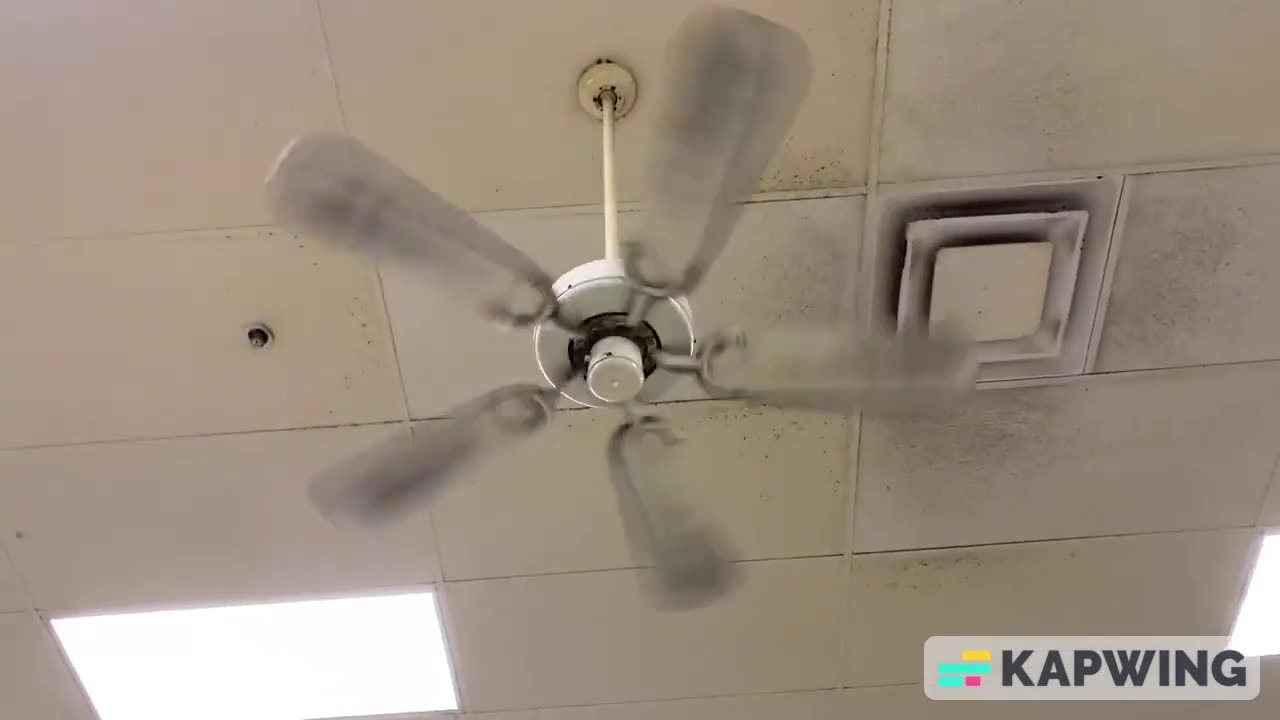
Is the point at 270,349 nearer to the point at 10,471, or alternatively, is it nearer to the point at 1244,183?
the point at 10,471

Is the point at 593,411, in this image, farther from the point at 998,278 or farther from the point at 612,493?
the point at 998,278

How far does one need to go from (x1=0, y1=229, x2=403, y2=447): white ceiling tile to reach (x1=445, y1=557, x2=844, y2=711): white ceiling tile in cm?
52

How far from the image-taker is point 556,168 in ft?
5.05

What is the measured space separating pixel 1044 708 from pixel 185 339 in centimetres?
187

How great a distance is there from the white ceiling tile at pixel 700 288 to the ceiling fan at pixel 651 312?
0.33 meters

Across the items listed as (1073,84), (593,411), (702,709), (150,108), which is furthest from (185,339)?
(1073,84)

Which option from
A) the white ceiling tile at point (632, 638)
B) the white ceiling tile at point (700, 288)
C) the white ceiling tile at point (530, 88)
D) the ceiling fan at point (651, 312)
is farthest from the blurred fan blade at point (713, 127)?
the white ceiling tile at point (632, 638)

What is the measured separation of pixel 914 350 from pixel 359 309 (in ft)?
3.06

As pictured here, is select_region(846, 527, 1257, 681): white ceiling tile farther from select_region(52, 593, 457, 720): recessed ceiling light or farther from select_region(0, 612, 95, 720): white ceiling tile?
select_region(0, 612, 95, 720): white ceiling tile

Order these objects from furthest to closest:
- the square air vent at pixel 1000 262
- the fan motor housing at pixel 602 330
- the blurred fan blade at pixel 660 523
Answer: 1. the square air vent at pixel 1000 262
2. the blurred fan blade at pixel 660 523
3. the fan motor housing at pixel 602 330

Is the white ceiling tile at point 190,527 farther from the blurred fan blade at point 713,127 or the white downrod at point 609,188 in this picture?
the blurred fan blade at point 713,127

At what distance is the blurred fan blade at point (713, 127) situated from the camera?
0.88 meters

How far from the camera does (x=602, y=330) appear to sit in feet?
3.51

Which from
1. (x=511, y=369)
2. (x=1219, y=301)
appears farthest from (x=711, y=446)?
(x=1219, y=301)
